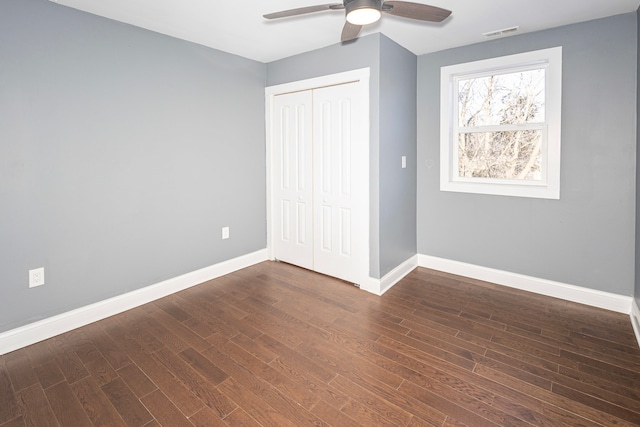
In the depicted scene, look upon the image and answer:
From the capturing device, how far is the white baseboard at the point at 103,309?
2402mm

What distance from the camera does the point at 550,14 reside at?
2.75 m

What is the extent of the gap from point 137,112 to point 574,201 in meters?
3.92

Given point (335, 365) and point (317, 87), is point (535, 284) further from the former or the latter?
point (317, 87)

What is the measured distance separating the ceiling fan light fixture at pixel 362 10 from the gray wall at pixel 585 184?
195 centimetres

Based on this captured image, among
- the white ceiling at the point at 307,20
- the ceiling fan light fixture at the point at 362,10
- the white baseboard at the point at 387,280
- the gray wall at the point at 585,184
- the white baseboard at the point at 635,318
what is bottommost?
the white baseboard at the point at 635,318

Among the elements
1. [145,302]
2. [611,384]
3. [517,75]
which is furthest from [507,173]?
[145,302]

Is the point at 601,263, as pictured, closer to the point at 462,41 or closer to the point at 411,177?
the point at 411,177

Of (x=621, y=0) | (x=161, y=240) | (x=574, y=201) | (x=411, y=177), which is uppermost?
(x=621, y=0)

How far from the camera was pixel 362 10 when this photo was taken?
1.95 metres

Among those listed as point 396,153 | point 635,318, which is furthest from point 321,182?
point 635,318

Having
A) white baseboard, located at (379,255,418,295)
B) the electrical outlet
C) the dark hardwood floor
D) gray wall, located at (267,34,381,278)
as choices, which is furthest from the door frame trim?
the electrical outlet

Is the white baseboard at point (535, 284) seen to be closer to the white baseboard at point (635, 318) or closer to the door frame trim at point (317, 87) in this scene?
the white baseboard at point (635, 318)

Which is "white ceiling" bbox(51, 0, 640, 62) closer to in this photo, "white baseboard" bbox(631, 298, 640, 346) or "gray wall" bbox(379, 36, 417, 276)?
"gray wall" bbox(379, 36, 417, 276)

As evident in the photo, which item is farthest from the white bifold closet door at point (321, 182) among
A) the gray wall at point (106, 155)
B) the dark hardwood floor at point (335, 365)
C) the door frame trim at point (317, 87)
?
the dark hardwood floor at point (335, 365)
